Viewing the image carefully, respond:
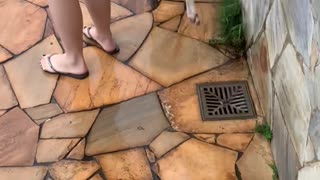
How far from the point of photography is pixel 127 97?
2174 millimetres

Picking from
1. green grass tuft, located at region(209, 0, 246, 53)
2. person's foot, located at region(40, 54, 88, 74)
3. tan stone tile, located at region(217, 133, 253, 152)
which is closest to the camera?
tan stone tile, located at region(217, 133, 253, 152)

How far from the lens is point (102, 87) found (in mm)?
2215

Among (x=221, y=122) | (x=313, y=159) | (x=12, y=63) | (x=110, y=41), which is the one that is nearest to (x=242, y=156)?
(x=221, y=122)

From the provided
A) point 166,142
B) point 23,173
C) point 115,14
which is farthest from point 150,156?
point 115,14

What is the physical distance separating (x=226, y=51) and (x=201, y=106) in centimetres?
35

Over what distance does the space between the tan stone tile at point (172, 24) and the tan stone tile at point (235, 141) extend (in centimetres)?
66

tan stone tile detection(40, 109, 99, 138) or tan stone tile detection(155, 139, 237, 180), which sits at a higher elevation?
tan stone tile detection(40, 109, 99, 138)

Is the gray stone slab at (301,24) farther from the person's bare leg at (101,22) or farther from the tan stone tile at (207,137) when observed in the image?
the person's bare leg at (101,22)

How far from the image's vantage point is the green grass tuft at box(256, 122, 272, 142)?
1979 mm

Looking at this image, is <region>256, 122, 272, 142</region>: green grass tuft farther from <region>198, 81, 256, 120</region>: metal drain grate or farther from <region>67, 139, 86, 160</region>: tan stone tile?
<region>67, 139, 86, 160</region>: tan stone tile

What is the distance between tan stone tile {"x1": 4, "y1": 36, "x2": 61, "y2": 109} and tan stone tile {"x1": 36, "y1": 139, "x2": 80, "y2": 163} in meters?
0.22

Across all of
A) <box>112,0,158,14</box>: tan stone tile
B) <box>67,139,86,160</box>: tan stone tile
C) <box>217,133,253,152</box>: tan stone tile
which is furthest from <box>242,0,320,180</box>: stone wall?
<box>67,139,86,160</box>: tan stone tile

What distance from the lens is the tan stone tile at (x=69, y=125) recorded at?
204 centimetres

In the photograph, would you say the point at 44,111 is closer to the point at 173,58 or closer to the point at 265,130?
the point at 173,58
